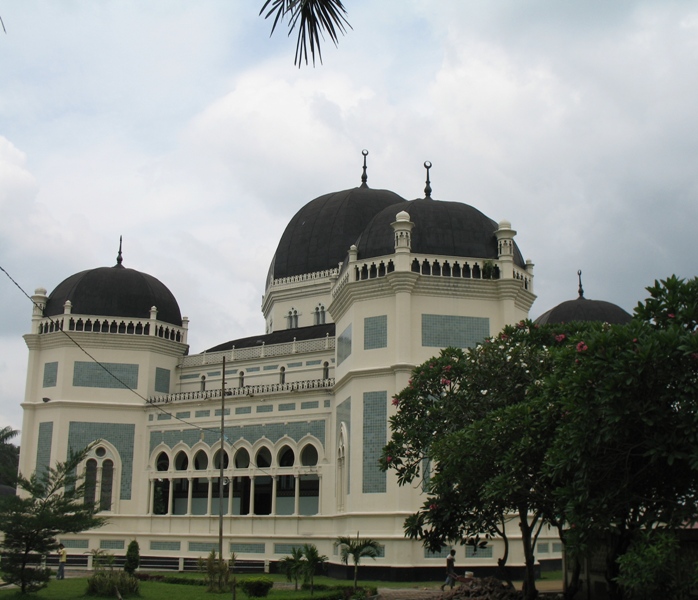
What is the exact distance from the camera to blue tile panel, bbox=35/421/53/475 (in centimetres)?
3750

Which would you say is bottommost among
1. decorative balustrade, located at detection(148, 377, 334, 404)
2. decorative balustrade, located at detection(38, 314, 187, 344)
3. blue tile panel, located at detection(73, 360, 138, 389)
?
decorative balustrade, located at detection(148, 377, 334, 404)

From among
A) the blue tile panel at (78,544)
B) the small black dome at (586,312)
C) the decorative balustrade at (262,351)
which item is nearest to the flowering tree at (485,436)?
the decorative balustrade at (262,351)

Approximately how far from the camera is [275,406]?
116 feet

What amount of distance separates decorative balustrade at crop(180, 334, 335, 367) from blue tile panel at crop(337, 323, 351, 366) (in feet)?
10.5

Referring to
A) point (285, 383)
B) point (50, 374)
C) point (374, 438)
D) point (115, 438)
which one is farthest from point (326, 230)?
point (374, 438)

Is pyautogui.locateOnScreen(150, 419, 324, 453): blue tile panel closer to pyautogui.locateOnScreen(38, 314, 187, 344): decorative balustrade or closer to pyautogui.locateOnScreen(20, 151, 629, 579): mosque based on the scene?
pyautogui.locateOnScreen(20, 151, 629, 579): mosque

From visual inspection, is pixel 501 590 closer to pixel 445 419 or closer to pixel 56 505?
pixel 445 419

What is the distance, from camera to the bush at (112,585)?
2292 centimetres

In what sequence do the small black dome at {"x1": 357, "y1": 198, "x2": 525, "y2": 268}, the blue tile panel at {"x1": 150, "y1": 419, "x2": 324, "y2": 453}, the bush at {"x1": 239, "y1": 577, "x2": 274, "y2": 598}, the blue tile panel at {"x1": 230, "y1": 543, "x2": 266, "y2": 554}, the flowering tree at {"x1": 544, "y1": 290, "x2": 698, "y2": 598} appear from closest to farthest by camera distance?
the flowering tree at {"x1": 544, "y1": 290, "x2": 698, "y2": 598} → the bush at {"x1": 239, "y1": 577, "x2": 274, "y2": 598} → the small black dome at {"x1": 357, "y1": 198, "x2": 525, "y2": 268} → the blue tile panel at {"x1": 230, "y1": 543, "x2": 266, "y2": 554} → the blue tile panel at {"x1": 150, "y1": 419, "x2": 324, "y2": 453}

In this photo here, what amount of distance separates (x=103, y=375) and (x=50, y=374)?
245 cm

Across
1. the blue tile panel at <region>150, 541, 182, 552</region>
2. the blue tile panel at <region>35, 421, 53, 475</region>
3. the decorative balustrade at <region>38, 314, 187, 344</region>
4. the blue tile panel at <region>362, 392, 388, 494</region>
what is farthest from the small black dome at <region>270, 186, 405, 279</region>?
the blue tile panel at <region>150, 541, 182, 552</region>

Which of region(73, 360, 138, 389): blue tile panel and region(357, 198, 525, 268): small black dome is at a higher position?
region(357, 198, 525, 268): small black dome

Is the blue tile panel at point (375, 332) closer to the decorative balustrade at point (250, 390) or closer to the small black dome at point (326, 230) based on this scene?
the decorative balustrade at point (250, 390)

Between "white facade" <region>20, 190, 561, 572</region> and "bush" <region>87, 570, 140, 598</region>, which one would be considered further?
"white facade" <region>20, 190, 561, 572</region>
